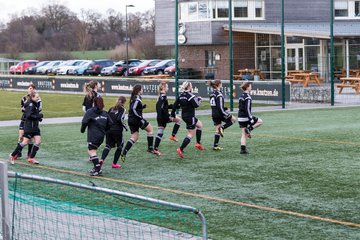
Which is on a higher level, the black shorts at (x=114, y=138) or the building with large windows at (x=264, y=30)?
the building with large windows at (x=264, y=30)

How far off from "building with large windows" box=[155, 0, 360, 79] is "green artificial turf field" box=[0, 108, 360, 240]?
2378 cm

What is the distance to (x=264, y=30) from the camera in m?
47.2

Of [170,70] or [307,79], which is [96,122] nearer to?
[307,79]

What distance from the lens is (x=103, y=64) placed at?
73812mm

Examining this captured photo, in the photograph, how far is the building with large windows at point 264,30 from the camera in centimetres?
4684

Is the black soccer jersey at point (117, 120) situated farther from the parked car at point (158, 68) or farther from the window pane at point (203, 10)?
the parked car at point (158, 68)

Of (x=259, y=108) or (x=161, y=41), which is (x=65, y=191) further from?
(x=161, y=41)

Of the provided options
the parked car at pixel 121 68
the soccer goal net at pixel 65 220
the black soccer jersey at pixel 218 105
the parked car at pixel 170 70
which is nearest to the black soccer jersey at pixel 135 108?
the black soccer jersey at pixel 218 105

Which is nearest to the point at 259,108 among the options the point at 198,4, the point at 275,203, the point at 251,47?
the point at 251,47

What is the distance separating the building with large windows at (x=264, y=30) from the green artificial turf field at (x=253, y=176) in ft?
78.0

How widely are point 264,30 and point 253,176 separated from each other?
109 ft

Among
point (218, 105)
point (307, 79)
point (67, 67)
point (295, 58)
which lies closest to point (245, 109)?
point (218, 105)

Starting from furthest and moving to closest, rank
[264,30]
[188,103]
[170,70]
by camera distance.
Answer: [170,70], [264,30], [188,103]

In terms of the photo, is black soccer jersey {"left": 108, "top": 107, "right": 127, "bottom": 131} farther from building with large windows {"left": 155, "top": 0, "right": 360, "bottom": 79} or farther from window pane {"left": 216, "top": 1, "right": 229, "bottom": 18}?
window pane {"left": 216, "top": 1, "right": 229, "bottom": 18}
